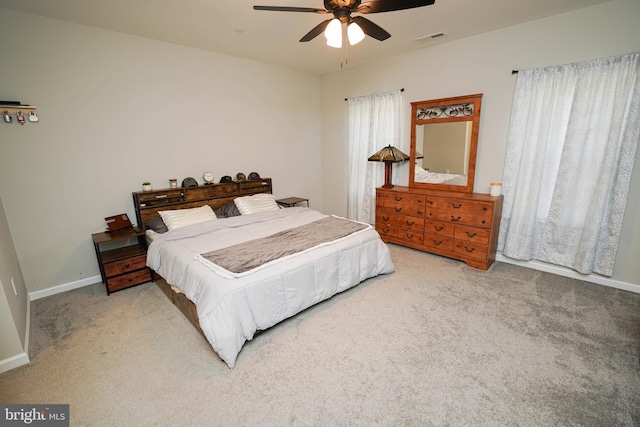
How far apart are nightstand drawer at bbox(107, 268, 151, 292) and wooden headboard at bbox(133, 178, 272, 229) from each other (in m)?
0.56

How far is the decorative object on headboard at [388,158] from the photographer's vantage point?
4.05m

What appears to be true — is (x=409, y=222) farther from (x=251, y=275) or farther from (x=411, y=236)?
(x=251, y=275)

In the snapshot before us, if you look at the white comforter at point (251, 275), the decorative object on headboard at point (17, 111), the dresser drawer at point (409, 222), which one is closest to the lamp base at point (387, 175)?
the dresser drawer at point (409, 222)

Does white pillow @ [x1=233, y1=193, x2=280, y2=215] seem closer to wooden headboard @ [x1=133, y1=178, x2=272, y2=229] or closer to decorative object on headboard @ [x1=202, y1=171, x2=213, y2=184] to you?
wooden headboard @ [x1=133, y1=178, x2=272, y2=229]

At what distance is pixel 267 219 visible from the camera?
12.0 ft

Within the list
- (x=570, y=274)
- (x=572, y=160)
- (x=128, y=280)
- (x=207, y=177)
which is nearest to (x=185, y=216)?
(x=207, y=177)

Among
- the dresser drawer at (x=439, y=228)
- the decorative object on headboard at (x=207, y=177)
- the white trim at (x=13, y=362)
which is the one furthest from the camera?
the decorative object on headboard at (x=207, y=177)

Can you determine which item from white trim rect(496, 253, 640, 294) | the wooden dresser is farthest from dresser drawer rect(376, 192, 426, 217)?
white trim rect(496, 253, 640, 294)

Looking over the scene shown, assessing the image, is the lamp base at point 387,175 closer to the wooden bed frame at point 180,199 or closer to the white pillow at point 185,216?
the wooden bed frame at point 180,199

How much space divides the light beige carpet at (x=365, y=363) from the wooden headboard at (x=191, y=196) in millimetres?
1072

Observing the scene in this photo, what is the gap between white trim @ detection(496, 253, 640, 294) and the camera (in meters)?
2.86

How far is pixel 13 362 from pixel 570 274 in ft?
16.9

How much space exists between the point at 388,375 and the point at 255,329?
1.03 metres

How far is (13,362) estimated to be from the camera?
203 cm
